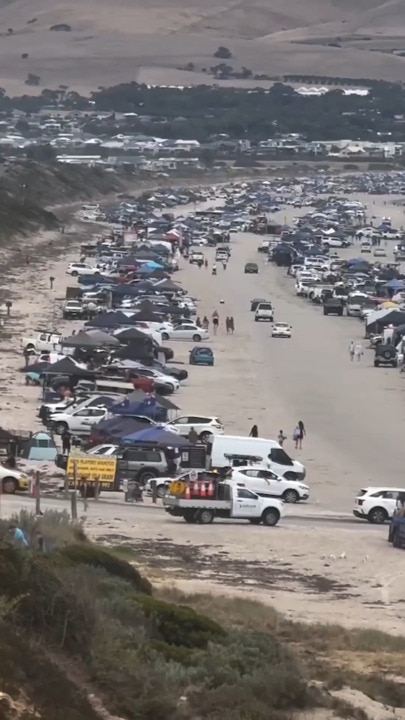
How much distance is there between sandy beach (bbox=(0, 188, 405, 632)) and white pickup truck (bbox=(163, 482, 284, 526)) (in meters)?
0.26

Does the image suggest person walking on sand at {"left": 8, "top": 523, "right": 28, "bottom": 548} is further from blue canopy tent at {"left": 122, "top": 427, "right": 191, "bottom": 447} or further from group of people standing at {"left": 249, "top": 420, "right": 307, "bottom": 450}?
group of people standing at {"left": 249, "top": 420, "right": 307, "bottom": 450}

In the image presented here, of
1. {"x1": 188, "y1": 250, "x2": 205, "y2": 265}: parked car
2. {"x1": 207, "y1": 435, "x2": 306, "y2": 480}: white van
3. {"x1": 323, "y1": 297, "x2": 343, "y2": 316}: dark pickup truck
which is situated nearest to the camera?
{"x1": 207, "y1": 435, "x2": 306, "y2": 480}: white van

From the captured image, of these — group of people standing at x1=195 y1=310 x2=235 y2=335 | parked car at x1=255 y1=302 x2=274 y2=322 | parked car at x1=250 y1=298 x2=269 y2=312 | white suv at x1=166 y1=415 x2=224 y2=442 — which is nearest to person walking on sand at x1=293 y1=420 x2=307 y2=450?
white suv at x1=166 y1=415 x2=224 y2=442

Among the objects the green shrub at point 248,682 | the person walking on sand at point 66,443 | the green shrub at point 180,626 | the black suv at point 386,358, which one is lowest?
the green shrub at point 248,682

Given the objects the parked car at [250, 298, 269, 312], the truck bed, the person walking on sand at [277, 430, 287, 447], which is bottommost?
the truck bed

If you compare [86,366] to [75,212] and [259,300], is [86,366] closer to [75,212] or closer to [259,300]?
[259,300]

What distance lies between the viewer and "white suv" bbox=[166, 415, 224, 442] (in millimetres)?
29453

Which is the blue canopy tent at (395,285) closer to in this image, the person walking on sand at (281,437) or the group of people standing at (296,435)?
the group of people standing at (296,435)

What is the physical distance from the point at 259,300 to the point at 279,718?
50.4 metres

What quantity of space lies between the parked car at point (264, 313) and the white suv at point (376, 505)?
31.1 metres

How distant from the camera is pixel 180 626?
11.9 metres

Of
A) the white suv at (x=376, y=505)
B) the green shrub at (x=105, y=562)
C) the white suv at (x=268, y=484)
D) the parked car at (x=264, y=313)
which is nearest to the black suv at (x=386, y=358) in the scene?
the parked car at (x=264, y=313)

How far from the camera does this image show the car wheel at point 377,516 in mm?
→ 24391

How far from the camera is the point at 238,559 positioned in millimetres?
20297
